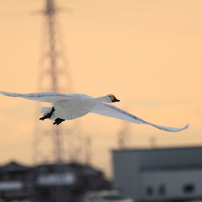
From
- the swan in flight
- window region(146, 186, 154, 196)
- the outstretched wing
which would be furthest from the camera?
window region(146, 186, 154, 196)

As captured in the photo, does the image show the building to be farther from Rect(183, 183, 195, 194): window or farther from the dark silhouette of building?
the dark silhouette of building

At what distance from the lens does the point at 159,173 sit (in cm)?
5291

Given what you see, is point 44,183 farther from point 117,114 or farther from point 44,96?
point 44,96

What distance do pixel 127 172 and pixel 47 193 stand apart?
7864 mm

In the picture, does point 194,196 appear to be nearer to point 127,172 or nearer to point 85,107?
point 127,172

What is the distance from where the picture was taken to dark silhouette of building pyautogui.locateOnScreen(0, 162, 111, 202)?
4268cm

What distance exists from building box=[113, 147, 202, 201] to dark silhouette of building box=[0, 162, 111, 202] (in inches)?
114

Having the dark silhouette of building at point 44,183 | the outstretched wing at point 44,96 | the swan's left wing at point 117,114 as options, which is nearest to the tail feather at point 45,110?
the outstretched wing at point 44,96

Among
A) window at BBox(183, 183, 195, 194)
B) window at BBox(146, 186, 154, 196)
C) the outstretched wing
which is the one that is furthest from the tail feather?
window at BBox(146, 186, 154, 196)

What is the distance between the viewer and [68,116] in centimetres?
1656

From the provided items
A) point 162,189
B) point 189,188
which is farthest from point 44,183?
point 189,188

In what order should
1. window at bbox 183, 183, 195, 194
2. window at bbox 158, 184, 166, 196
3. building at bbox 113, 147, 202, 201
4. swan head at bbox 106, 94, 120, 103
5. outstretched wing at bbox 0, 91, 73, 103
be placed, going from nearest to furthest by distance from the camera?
outstretched wing at bbox 0, 91, 73, 103 → swan head at bbox 106, 94, 120, 103 → window at bbox 183, 183, 195, 194 → building at bbox 113, 147, 202, 201 → window at bbox 158, 184, 166, 196

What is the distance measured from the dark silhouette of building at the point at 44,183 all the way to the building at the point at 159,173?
2.89m

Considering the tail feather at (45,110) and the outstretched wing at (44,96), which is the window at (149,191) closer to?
the tail feather at (45,110)
